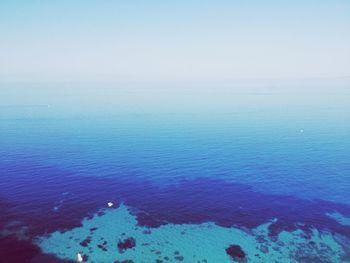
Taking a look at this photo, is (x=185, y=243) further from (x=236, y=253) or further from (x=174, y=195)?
(x=174, y=195)

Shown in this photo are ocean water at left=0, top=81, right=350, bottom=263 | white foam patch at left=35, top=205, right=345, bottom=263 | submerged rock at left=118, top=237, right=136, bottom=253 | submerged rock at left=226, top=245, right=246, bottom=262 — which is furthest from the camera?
ocean water at left=0, top=81, right=350, bottom=263

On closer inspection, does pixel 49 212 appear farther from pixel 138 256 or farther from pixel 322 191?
pixel 322 191

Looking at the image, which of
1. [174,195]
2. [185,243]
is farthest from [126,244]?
[174,195]

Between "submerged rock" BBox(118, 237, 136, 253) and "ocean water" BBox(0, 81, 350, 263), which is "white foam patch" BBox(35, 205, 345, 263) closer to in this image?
"ocean water" BBox(0, 81, 350, 263)

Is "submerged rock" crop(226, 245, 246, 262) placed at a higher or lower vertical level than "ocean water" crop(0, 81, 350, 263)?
lower

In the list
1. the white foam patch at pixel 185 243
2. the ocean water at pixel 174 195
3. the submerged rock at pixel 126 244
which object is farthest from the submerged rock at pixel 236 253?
the submerged rock at pixel 126 244

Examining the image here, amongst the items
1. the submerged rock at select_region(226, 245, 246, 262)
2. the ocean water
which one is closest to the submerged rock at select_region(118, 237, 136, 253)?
the ocean water
